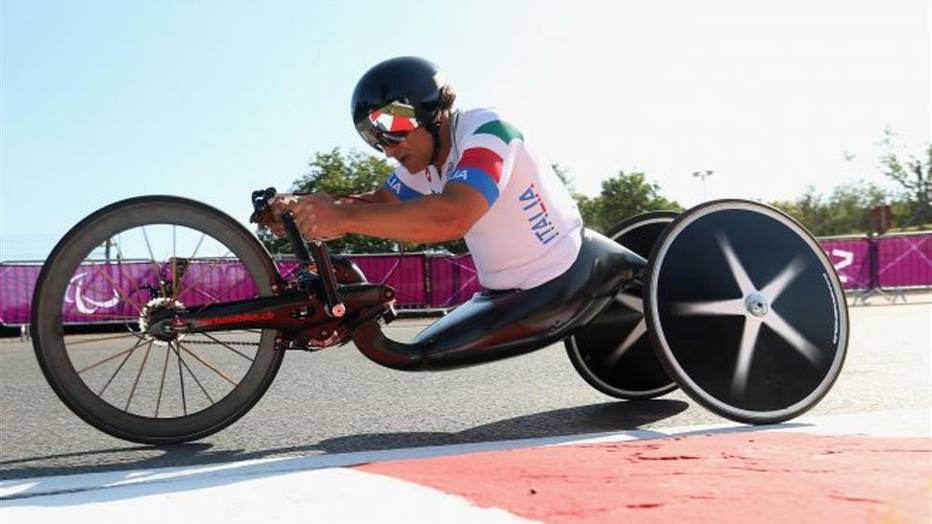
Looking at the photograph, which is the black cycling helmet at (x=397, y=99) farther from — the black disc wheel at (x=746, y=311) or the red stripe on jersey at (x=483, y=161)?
the black disc wheel at (x=746, y=311)

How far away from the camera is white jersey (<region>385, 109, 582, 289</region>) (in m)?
2.99

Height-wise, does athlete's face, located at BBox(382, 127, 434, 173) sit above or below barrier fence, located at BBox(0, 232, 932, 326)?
above

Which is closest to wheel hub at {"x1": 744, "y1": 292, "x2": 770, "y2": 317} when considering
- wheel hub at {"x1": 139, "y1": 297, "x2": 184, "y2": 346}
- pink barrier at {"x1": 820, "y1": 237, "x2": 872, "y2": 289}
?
wheel hub at {"x1": 139, "y1": 297, "x2": 184, "y2": 346}

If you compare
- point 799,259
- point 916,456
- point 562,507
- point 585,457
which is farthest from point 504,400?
point 562,507

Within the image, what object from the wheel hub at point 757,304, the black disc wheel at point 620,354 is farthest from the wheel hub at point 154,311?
the wheel hub at point 757,304

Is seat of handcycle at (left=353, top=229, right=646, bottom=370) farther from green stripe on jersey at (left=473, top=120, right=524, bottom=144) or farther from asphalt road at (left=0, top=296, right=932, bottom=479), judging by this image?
green stripe on jersey at (left=473, top=120, right=524, bottom=144)

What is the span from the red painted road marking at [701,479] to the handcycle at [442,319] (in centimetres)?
71

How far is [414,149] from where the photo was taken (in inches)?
126

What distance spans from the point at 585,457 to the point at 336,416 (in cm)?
163

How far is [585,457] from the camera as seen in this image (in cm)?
220

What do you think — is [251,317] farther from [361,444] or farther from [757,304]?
[757,304]

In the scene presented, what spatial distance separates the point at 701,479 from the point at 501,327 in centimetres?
133

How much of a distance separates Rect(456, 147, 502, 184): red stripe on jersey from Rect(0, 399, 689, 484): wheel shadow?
938mm

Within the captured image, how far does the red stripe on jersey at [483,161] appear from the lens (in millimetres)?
2848
